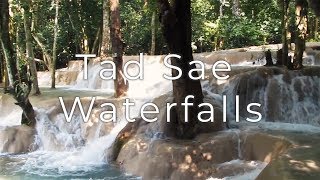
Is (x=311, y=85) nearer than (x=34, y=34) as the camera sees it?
Yes

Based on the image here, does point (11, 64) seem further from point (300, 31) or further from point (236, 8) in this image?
point (236, 8)

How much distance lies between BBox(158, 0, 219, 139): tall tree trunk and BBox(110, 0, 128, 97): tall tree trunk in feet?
12.6

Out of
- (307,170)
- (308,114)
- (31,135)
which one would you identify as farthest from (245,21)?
(307,170)

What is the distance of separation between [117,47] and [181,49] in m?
4.43

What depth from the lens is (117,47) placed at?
504 inches

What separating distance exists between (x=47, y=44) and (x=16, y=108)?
9016 millimetres

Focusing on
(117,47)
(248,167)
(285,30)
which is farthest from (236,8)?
(248,167)

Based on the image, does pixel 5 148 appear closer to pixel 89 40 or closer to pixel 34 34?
pixel 34 34

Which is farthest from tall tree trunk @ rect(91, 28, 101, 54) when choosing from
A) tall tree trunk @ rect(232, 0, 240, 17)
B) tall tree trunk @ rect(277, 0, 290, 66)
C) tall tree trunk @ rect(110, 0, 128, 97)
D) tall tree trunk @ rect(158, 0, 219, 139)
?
tall tree trunk @ rect(158, 0, 219, 139)

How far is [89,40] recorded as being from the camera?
24047 mm

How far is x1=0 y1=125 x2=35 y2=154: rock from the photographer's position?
39.0 feet

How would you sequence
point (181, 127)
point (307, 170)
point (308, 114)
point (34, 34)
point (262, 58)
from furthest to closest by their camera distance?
point (34, 34) → point (262, 58) → point (308, 114) → point (181, 127) → point (307, 170)

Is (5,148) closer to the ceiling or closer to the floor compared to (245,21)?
closer to the floor

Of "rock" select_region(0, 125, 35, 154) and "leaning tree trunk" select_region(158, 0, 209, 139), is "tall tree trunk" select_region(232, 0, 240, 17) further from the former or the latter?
"leaning tree trunk" select_region(158, 0, 209, 139)
